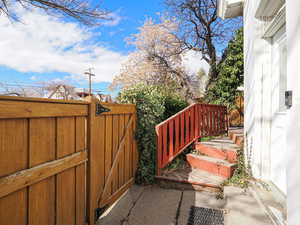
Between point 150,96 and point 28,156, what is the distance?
2.37m

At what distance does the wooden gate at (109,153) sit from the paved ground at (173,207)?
17 cm

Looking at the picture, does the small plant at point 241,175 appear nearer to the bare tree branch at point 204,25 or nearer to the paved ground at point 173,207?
the paved ground at point 173,207

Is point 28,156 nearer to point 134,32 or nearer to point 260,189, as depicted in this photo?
point 260,189

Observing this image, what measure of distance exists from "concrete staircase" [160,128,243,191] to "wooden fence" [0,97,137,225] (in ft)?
3.90

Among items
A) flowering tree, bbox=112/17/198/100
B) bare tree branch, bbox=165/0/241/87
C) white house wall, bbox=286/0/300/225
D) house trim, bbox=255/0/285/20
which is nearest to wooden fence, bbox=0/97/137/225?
white house wall, bbox=286/0/300/225

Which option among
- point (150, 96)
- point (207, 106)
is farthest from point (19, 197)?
point (207, 106)

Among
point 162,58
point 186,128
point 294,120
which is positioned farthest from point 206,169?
point 162,58

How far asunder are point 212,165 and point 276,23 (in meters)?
2.38

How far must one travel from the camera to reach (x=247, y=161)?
262 cm

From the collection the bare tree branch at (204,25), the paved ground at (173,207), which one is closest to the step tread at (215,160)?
the paved ground at (173,207)

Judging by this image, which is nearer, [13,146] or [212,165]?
[13,146]

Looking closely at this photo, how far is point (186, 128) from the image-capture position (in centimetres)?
382

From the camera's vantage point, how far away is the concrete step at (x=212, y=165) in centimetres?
297

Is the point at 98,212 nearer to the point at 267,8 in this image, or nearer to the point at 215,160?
the point at 215,160
